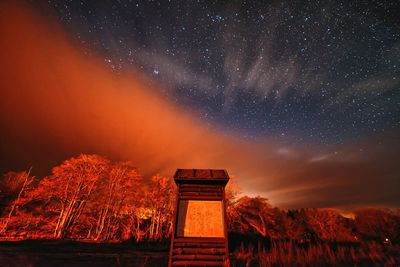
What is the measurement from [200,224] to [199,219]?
9.3 inches

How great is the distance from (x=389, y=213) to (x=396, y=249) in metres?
70.2

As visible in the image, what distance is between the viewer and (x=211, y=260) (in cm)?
995

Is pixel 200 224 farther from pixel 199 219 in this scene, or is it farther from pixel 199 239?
pixel 199 239

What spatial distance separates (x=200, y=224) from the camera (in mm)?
10305

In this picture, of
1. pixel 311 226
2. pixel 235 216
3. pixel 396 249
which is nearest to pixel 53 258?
pixel 396 249

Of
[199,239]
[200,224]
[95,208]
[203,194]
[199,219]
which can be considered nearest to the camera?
[199,239]

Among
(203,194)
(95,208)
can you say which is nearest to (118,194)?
(95,208)

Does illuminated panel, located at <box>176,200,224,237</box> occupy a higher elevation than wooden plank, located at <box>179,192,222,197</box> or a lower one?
lower

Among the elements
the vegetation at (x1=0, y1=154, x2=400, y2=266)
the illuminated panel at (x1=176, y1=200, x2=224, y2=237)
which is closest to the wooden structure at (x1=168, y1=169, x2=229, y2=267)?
the illuminated panel at (x1=176, y1=200, x2=224, y2=237)

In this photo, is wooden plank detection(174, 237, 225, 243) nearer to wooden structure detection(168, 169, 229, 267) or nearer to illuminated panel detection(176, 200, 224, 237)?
wooden structure detection(168, 169, 229, 267)

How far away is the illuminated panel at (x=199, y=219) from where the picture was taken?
10203 millimetres

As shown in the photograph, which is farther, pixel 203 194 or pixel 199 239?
pixel 203 194

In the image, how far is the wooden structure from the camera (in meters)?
9.97

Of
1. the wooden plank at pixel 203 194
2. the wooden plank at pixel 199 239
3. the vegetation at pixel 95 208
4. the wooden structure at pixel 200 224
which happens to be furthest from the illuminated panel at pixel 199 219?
the vegetation at pixel 95 208
